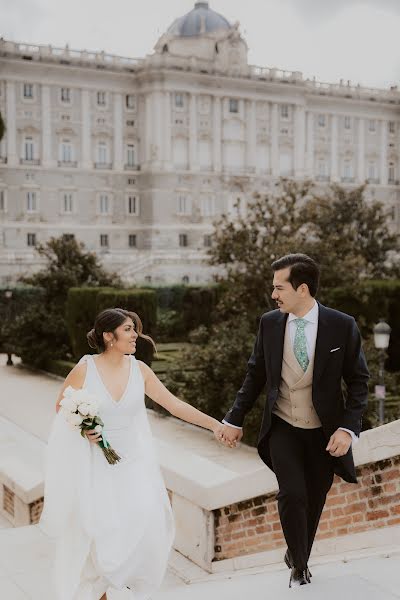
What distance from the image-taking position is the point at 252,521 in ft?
16.7

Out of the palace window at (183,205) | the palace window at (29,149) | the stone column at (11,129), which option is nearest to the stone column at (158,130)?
the palace window at (183,205)

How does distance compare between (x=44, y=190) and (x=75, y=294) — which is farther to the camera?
(x=44, y=190)

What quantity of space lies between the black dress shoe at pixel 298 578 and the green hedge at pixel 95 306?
51.3ft

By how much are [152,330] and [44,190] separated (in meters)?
33.0

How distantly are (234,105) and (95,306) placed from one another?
3872 cm

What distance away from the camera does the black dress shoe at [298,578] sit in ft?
12.9

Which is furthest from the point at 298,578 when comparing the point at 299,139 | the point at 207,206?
the point at 299,139

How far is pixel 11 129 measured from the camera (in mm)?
50656

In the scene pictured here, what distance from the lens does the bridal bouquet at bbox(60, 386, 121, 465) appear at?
3.71 metres

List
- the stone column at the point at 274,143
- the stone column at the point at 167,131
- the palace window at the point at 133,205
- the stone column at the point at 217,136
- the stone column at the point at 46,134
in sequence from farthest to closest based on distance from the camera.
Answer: the stone column at the point at 274,143
the stone column at the point at 217,136
the palace window at the point at 133,205
the stone column at the point at 167,131
the stone column at the point at 46,134

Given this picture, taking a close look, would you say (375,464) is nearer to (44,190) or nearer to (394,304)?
(394,304)

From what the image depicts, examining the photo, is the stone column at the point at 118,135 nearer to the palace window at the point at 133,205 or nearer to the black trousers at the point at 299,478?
the palace window at the point at 133,205

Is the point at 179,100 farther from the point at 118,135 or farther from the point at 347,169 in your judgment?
the point at 347,169

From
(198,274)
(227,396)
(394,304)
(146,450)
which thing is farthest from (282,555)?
(198,274)
